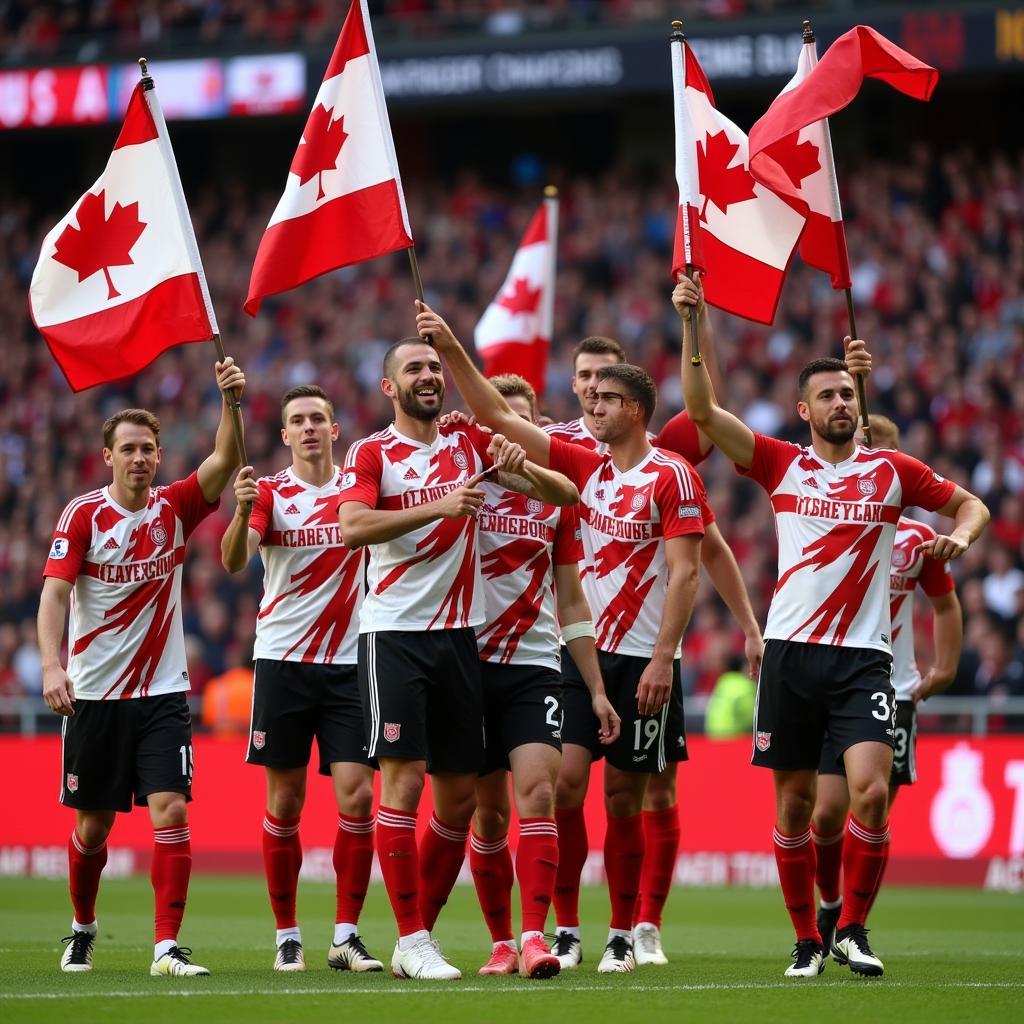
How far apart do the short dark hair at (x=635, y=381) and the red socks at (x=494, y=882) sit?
2.29 m

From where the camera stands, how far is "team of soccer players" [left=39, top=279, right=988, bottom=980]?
898cm

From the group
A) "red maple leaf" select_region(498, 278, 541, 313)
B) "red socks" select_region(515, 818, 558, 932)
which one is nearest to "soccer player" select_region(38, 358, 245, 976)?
"red socks" select_region(515, 818, 558, 932)

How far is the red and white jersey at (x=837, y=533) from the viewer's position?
363 inches

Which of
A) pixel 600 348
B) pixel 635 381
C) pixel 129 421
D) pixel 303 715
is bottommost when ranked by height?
pixel 303 715

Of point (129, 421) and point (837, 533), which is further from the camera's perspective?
point (129, 421)

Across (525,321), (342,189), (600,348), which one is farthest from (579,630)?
→ (525,321)

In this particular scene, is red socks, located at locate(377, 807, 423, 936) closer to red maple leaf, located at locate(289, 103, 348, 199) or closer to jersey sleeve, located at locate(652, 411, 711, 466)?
jersey sleeve, located at locate(652, 411, 711, 466)

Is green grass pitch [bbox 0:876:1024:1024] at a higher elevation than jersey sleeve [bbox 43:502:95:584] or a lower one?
lower

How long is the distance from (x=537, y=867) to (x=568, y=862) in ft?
3.58

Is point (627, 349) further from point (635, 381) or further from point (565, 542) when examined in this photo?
point (565, 542)

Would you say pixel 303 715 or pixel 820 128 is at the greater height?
pixel 820 128

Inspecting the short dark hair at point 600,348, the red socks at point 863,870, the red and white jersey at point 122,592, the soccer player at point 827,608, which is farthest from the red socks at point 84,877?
the red socks at point 863,870

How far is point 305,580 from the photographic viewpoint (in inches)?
410

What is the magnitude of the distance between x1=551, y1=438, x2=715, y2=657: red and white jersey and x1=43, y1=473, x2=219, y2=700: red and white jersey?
201cm
